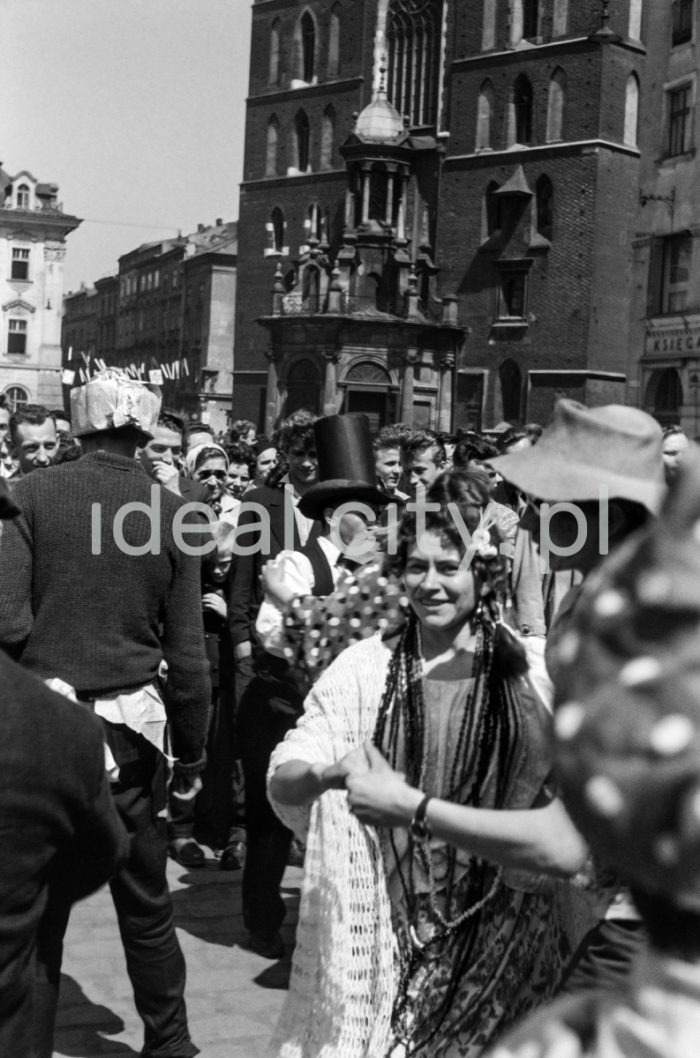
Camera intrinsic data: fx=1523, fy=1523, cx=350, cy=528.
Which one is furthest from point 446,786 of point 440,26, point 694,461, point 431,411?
point 440,26

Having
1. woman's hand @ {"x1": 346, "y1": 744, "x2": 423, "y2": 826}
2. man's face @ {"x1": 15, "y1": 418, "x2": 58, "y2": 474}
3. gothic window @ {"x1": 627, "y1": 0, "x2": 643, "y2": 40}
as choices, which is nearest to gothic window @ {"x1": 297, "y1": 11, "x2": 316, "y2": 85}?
gothic window @ {"x1": 627, "y1": 0, "x2": 643, "y2": 40}

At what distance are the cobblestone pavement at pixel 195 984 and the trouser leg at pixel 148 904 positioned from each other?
0.32 metres

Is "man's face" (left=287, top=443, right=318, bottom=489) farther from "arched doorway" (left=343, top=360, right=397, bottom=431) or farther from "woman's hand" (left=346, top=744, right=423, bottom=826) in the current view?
"arched doorway" (left=343, top=360, right=397, bottom=431)

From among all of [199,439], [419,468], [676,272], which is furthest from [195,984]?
[676,272]

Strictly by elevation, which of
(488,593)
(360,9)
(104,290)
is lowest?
(488,593)

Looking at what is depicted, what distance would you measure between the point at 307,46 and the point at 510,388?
16736 mm

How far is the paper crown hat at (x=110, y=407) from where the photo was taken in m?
4.71

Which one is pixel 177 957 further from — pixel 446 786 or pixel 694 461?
pixel 694 461

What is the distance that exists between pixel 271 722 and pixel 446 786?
A: 336cm

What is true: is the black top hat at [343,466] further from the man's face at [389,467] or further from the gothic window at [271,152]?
the gothic window at [271,152]

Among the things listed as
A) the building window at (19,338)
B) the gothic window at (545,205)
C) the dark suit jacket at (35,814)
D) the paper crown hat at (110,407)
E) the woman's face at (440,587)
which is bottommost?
the dark suit jacket at (35,814)

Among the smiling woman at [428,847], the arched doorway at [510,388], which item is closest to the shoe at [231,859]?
the smiling woman at [428,847]

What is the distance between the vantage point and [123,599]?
461cm

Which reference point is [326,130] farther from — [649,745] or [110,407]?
[649,745]
